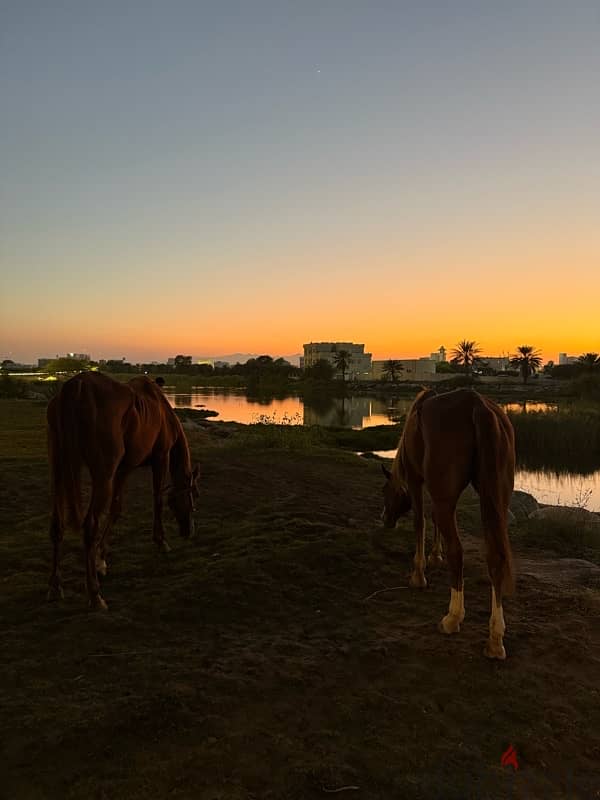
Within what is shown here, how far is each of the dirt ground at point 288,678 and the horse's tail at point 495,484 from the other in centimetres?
63

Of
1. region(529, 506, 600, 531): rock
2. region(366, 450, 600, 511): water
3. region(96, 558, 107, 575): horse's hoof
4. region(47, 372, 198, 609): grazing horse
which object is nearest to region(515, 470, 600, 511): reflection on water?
region(366, 450, 600, 511): water

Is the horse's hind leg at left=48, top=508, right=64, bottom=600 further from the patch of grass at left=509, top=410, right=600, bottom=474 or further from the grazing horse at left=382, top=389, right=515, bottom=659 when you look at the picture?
the patch of grass at left=509, top=410, right=600, bottom=474

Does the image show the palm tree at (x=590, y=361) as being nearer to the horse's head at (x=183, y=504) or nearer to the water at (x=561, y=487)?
the water at (x=561, y=487)

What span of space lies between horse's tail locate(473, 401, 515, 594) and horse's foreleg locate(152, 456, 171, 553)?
348 centimetres

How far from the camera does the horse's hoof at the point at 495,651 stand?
3686 millimetres

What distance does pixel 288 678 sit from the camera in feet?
10.9

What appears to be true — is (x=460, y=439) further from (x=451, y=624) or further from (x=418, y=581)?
(x=418, y=581)

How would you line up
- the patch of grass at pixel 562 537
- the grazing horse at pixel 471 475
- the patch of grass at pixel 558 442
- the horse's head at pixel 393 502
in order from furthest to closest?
the patch of grass at pixel 558 442 < the patch of grass at pixel 562 537 < the horse's head at pixel 393 502 < the grazing horse at pixel 471 475

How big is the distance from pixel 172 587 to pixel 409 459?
259 cm

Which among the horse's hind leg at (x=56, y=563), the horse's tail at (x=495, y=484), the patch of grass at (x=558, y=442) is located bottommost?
the patch of grass at (x=558, y=442)

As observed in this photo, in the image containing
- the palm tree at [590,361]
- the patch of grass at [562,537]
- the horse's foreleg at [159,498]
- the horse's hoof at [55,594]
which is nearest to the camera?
the horse's hoof at [55,594]

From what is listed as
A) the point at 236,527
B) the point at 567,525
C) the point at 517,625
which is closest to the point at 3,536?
the point at 236,527

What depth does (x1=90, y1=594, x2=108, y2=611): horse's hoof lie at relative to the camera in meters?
4.31

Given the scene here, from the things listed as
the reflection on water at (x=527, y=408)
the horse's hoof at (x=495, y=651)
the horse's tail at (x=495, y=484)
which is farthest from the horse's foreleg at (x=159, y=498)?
the reflection on water at (x=527, y=408)
